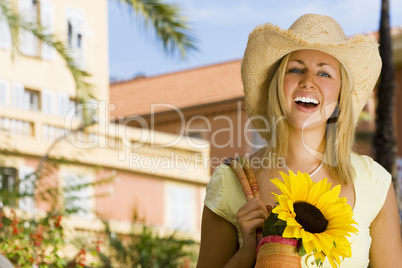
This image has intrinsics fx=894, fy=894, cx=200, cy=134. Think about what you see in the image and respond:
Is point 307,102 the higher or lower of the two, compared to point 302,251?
higher

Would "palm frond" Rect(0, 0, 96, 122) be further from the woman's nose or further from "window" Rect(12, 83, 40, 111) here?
"window" Rect(12, 83, 40, 111)

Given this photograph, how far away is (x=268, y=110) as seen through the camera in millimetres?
3506

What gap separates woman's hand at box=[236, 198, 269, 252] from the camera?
313 cm

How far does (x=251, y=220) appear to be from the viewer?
3137 mm

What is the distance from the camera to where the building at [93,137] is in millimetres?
25391

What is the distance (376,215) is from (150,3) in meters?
8.69

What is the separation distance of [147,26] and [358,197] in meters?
8.61

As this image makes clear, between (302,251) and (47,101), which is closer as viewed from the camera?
(302,251)

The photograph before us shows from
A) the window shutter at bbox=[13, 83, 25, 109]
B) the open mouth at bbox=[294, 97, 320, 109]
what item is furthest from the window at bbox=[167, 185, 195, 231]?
the open mouth at bbox=[294, 97, 320, 109]

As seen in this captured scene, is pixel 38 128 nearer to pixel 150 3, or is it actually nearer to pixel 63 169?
pixel 63 169

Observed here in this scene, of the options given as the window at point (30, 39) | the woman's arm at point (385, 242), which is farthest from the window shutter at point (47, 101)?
the woman's arm at point (385, 242)

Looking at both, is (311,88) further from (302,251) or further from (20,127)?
(20,127)

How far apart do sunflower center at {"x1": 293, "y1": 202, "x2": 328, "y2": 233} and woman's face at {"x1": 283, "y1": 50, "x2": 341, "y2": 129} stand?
531 millimetres

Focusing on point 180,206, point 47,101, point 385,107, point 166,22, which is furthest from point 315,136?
point 180,206
